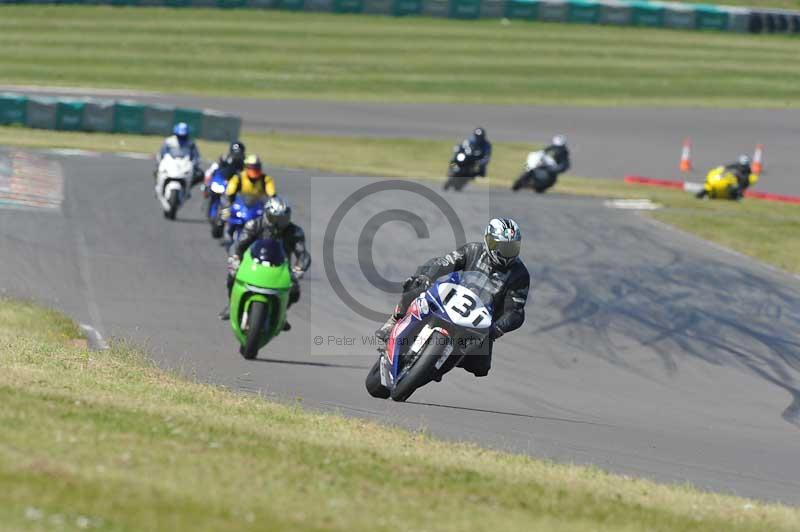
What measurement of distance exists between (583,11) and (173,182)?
3874cm

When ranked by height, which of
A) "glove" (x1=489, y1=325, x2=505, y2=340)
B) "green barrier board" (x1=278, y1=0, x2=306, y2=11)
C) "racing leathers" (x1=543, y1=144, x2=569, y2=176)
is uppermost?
"green barrier board" (x1=278, y1=0, x2=306, y2=11)

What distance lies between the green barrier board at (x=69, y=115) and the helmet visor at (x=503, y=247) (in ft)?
86.2

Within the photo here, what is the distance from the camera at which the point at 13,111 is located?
3481cm

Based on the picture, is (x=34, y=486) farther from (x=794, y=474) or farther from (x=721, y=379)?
(x=721, y=379)

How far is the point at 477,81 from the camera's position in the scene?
162 feet

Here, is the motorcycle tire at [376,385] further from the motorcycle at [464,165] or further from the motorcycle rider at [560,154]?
the motorcycle rider at [560,154]

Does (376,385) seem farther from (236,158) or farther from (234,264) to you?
(236,158)

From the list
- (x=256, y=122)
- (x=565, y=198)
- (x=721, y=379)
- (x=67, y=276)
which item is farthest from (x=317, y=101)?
(x=721, y=379)

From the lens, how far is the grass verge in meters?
23.9

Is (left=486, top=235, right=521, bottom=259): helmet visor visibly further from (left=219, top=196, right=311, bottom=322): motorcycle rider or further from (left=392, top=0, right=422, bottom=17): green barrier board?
(left=392, top=0, right=422, bottom=17): green barrier board

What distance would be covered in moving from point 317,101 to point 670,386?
32452 mm

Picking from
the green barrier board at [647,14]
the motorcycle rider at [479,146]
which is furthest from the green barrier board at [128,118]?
the green barrier board at [647,14]

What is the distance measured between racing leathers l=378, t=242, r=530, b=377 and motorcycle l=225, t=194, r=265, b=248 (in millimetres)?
6479

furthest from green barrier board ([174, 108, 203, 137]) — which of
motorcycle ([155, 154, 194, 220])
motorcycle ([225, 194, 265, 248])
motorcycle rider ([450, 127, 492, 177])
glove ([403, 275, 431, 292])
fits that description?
glove ([403, 275, 431, 292])
